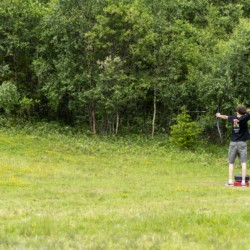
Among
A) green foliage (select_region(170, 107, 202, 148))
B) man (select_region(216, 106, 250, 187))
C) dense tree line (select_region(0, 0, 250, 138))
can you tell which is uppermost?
dense tree line (select_region(0, 0, 250, 138))

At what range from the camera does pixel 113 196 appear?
1182 centimetres

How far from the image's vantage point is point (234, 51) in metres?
28.9

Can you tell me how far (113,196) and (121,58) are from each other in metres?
23.2

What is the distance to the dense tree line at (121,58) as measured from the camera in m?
31.0

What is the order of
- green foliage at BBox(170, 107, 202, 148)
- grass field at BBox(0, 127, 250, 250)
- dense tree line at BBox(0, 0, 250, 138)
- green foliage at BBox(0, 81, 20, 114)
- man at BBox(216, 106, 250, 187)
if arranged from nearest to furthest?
grass field at BBox(0, 127, 250, 250) < man at BBox(216, 106, 250, 187) < green foliage at BBox(170, 107, 202, 148) < dense tree line at BBox(0, 0, 250, 138) < green foliage at BBox(0, 81, 20, 114)

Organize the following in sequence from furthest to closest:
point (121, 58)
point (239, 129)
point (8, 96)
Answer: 1. point (121, 58)
2. point (8, 96)
3. point (239, 129)

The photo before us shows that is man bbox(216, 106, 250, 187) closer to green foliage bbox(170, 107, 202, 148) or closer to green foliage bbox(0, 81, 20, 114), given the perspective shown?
green foliage bbox(170, 107, 202, 148)

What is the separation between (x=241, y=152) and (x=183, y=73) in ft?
77.4

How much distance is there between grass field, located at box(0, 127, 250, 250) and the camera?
18.9 feet

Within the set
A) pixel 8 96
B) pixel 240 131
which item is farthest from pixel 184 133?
pixel 240 131

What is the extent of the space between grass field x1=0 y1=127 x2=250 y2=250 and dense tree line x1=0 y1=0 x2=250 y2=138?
3989 mm

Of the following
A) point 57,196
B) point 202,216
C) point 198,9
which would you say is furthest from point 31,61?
point 202,216

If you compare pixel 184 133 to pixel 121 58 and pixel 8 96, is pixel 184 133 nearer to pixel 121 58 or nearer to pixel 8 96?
pixel 121 58

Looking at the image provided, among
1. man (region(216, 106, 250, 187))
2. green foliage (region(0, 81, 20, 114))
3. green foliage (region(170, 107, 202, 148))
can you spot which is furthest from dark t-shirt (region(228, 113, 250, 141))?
green foliage (region(0, 81, 20, 114))
